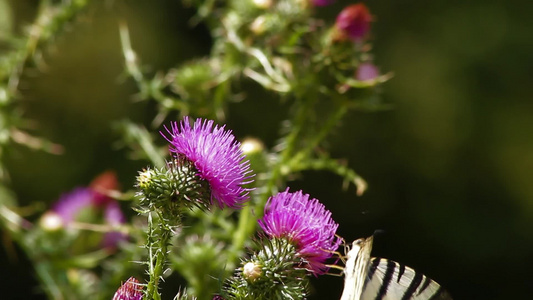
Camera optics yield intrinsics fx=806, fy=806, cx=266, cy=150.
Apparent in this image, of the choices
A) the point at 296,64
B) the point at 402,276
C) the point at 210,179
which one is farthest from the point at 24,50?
the point at 402,276

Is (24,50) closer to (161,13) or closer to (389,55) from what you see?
(161,13)

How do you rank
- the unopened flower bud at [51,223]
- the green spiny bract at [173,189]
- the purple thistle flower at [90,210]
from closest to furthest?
the green spiny bract at [173,189], the unopened flower bud at [51,223], the purple thistle flower at [90,210]

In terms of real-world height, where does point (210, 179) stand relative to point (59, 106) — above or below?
below

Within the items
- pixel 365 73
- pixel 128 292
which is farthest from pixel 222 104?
pixel 128 292

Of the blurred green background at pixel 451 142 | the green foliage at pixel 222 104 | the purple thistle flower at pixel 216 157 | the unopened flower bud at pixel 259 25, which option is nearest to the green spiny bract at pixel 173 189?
the purple thistle flower at pixel 216 157

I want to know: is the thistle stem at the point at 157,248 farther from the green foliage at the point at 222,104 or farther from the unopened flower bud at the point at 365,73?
the unopened flower bud at the point at 365,73

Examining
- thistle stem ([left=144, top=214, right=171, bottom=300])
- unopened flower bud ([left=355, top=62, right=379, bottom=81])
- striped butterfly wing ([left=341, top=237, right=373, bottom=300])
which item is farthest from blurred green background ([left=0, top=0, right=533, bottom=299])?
thistle stem ([left=144, top=214, right=171, bottom=300])

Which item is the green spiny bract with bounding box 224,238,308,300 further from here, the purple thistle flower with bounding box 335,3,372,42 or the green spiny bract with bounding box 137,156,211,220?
the purple thistle flower with bounding box 335,3,372,42
